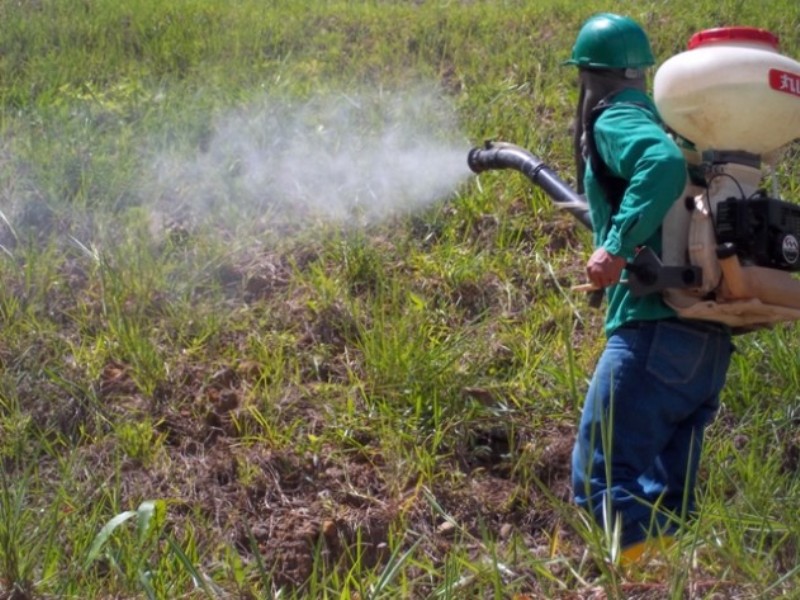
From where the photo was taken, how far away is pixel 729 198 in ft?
10.9

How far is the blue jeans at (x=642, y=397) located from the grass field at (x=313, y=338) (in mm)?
172

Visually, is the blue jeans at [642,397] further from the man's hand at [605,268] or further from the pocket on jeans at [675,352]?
the man's hand at [605,268]

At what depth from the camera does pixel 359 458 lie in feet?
14.5

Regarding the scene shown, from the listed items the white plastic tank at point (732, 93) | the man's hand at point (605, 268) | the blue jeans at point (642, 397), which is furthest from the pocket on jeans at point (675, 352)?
the white plastic tank at point (732, 93)

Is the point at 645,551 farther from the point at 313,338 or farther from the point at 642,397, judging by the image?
the point at 313,338

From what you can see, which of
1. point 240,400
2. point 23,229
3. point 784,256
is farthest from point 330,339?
point 784,256

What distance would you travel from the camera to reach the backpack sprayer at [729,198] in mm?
3297

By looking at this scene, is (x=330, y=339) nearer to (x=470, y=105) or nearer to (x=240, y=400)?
(x=240, y=400)

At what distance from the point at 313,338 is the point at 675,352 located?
Answer: 1785 millimetres

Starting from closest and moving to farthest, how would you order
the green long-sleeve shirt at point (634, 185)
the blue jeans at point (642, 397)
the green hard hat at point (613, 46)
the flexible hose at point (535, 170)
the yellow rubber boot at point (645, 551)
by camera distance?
the yellow rubber boot at point (645, 551)
the green long-sleeve shirt at point (634, 185)
the blue jeans at point (642, 397)
the green hard hat at point (613, 46)
the flexible hose at point (535, 170)

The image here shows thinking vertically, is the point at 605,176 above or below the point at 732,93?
below

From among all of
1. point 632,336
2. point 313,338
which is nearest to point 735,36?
point 632,336

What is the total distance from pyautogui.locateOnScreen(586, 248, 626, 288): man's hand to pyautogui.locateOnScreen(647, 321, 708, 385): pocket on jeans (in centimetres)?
23

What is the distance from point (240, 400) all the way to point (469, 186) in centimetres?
153
